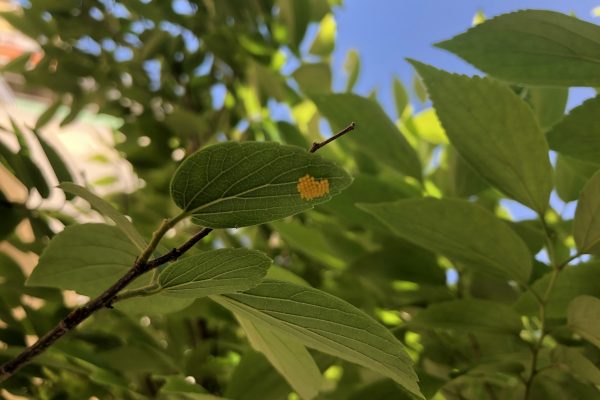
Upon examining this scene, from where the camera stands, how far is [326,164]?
0.15 m

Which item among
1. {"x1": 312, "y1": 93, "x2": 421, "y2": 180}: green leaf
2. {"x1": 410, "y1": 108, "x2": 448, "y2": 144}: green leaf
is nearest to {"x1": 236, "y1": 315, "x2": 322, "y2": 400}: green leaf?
{"x1": 312, "y1": 93, "x2": 421, "y2": 180}: green leaf

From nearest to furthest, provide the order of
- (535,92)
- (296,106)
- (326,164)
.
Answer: (326,164)
(535,92)
(296,106)

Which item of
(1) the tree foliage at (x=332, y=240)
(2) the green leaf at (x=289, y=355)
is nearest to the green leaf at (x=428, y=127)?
(1) the tree foliage at (x=332, y=240)

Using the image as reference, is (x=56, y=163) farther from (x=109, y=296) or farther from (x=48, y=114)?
(x=48, y=114)

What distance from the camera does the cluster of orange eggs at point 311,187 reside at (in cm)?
15

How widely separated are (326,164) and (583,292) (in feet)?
0.44

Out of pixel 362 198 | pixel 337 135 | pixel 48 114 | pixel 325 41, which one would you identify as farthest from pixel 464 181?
pixel 48 114

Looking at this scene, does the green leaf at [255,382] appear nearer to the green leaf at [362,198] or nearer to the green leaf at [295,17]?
the green leaf at [362,198]

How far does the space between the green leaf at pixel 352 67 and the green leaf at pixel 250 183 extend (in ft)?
0.91

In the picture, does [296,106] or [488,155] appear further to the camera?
[296,106]

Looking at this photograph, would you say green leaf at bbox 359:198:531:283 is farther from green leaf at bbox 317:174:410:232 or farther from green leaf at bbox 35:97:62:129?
green leaf at bbox 35:97:62:129

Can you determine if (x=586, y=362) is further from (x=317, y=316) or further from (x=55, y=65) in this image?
(x=55, y=65)

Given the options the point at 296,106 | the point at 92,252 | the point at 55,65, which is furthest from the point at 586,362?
the point at 55,65

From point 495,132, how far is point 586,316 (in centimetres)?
7
